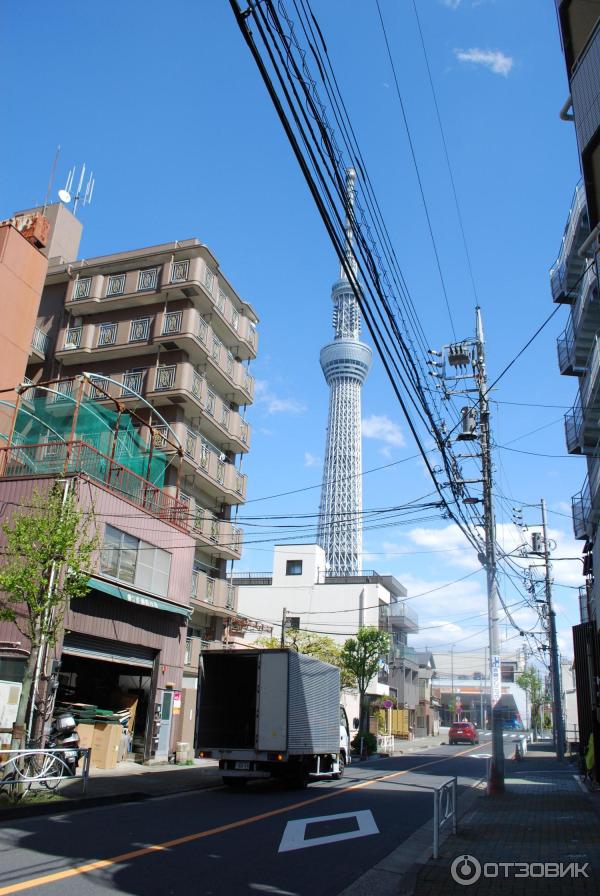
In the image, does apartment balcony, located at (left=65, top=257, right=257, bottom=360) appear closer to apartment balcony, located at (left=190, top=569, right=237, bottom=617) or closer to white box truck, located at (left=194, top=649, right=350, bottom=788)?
apartment balcony, located at (left=190, top=569, right=237, bottom=617)

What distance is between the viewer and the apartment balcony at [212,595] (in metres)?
27.6

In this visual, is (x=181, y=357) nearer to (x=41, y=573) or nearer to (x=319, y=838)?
(x=41, y=573)

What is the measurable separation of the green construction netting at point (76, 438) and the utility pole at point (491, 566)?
35.7ft

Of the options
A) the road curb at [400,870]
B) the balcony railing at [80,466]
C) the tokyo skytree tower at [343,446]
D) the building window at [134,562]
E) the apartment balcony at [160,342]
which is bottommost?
the road curb at [400,870]

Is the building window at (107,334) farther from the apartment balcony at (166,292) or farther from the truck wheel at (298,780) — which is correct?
the truck wheel at (298,780)

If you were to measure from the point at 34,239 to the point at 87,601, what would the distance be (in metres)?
14.6

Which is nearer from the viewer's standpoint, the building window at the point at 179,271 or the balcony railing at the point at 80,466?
the balcony railing at the point at 80,466

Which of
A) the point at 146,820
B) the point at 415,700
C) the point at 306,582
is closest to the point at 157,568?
the point at 146,820

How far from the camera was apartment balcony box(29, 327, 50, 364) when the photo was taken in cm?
3094

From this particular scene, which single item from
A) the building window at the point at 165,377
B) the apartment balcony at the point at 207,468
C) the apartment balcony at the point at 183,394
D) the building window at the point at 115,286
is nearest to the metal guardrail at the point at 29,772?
the apartment balcony at the point at 207,468

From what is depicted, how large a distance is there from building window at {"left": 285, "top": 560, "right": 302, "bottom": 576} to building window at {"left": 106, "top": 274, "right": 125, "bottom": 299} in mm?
31779

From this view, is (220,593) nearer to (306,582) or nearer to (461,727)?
(306,582)

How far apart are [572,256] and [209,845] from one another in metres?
21.5

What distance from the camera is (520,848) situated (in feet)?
29.5
